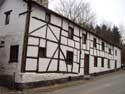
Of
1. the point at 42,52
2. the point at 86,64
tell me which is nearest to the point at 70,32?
the point at 86,64

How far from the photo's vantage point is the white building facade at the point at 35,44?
664 inches

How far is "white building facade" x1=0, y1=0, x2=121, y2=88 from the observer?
16.9m

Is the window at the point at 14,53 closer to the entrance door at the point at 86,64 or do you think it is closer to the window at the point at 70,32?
the window at the point at 70,32

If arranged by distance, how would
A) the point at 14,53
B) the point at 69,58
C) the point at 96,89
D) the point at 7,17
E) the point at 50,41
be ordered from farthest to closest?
the point at 69,58
the point at 7,17
the point at 50,41
the point at 14,53
the point at 96,89

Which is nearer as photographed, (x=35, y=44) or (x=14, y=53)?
(x=35, y=44)

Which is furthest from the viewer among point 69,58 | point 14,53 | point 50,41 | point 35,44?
point 69,58

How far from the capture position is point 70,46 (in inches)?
887

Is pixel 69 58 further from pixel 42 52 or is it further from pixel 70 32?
pixel 42 52

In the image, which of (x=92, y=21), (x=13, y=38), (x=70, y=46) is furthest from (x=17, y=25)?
(x=92, y=21)

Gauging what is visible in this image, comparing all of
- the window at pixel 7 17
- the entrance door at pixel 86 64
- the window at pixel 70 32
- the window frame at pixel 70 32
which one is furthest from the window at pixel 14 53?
the entrance door at pixel 86 64

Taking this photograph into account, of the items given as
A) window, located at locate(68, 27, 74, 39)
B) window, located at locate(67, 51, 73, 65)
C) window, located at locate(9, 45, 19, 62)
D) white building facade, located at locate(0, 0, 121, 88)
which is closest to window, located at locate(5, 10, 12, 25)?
white building facade, located at locate(0, 0, 121, 88)

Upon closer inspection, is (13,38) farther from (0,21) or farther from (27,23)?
(0,21)

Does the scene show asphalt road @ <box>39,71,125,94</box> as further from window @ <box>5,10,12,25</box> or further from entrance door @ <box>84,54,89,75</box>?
window @ <box>5,10,12,25</box>

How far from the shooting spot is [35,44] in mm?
17500
